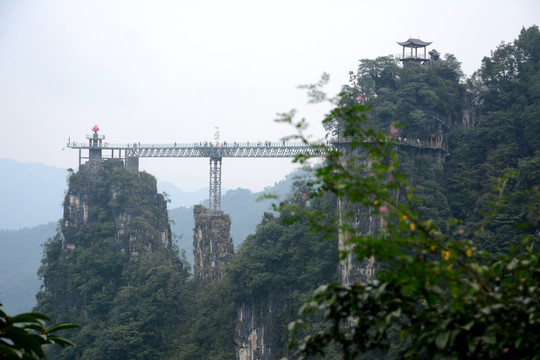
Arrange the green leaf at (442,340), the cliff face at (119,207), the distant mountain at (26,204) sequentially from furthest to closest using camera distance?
the distant mountain at (26,204) < the cliff face at (119,207) < the green leaf at (442,340)

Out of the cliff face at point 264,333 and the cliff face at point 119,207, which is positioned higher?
the cliff face at point 119,207

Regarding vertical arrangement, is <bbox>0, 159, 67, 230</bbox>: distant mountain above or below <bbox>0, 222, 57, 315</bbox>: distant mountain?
above

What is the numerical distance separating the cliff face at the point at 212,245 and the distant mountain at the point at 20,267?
1655 inches

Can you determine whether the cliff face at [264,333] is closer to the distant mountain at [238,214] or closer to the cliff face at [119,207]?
the cliff face at [119,207]

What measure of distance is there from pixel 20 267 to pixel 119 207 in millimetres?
57773

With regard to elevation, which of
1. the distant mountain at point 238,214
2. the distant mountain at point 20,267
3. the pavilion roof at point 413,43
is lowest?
the distant mountain at point 20,267

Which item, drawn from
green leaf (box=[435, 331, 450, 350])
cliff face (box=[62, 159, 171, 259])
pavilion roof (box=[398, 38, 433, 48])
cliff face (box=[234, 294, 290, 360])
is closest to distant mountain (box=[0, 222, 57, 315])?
cliff face (box=[62, 159, 171, 259])

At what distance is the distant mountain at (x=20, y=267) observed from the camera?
77.6 m

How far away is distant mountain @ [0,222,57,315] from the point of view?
254ft

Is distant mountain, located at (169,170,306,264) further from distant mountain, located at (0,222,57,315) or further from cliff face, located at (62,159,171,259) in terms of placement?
cliff face, located at (62,159,171,259)

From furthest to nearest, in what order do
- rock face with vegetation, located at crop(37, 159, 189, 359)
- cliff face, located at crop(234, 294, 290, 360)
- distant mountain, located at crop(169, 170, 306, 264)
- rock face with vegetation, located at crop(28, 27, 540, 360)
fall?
distant mountain, located at crop(169, 170, 306, 264) < rock face with vegetation, located at crop(37, 159, 189, 359) < cliff face, located at crop(234, 294, 290, 360) < rock face with vegetation, located at crop(28, 27, 540, 360)

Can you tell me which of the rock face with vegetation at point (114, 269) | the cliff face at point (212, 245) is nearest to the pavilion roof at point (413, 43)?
the cliff face at point (212, 245)

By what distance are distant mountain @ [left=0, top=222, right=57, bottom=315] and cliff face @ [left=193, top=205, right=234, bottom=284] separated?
138 feet

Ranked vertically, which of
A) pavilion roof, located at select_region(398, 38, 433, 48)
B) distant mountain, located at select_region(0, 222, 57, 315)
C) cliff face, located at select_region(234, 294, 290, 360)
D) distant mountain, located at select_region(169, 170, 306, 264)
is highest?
pavilion roof, located at select_region(398, 38, 433, 48)
